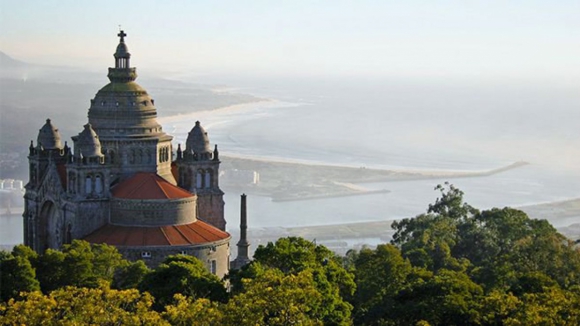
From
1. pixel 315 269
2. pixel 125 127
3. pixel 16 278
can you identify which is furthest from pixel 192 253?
pixel 315 269

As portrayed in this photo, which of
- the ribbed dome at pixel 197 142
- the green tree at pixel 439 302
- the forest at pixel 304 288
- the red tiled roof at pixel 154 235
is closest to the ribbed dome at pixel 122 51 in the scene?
the ribbed dome at pixel 197 142

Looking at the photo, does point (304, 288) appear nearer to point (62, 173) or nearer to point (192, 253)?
point (192, 253)

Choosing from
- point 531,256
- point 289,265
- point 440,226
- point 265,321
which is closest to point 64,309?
point 265,321

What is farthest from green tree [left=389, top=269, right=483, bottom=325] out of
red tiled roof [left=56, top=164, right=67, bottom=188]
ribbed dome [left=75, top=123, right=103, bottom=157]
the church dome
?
red tiled roof [left=56, top=164, right=67, bottom=188]

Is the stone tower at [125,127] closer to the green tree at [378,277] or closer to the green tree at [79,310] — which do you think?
the green tree at [378,277]

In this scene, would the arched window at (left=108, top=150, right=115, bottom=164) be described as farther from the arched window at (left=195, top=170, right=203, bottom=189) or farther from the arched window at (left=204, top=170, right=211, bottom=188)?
the arched window at (left=204, top=170, right=211, bottom=188)
